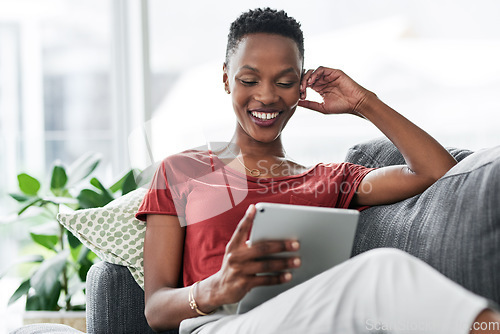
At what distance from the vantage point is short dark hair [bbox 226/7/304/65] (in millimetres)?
1496

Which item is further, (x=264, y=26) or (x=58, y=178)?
(x=58, y=178)

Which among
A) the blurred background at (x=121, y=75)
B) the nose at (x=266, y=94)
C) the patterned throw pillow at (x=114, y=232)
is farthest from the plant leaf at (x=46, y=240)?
the nose at (x=266, y=94)

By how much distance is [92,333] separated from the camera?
1487 mm

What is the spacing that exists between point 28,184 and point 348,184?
1.25 metres

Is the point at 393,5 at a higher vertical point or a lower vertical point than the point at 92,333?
higher

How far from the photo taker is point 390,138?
1.53 m

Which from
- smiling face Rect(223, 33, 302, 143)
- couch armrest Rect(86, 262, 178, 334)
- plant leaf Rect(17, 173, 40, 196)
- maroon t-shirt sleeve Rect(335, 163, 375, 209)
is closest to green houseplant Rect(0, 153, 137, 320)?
plant leaf Rect(17, 173, 40, 196)

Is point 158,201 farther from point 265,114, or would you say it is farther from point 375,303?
Answer: point 375,303

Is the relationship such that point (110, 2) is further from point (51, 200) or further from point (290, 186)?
point (290, 186)

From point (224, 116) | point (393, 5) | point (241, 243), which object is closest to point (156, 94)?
point (224, 116)

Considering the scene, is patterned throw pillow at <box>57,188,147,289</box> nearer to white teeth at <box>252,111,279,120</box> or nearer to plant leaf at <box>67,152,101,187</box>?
white teeth at <box>252,111,279,120</box>

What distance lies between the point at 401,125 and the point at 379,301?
669mm

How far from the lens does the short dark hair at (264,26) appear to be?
1.50 meters

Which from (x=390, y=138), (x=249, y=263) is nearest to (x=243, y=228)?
(x=249, y=263)
